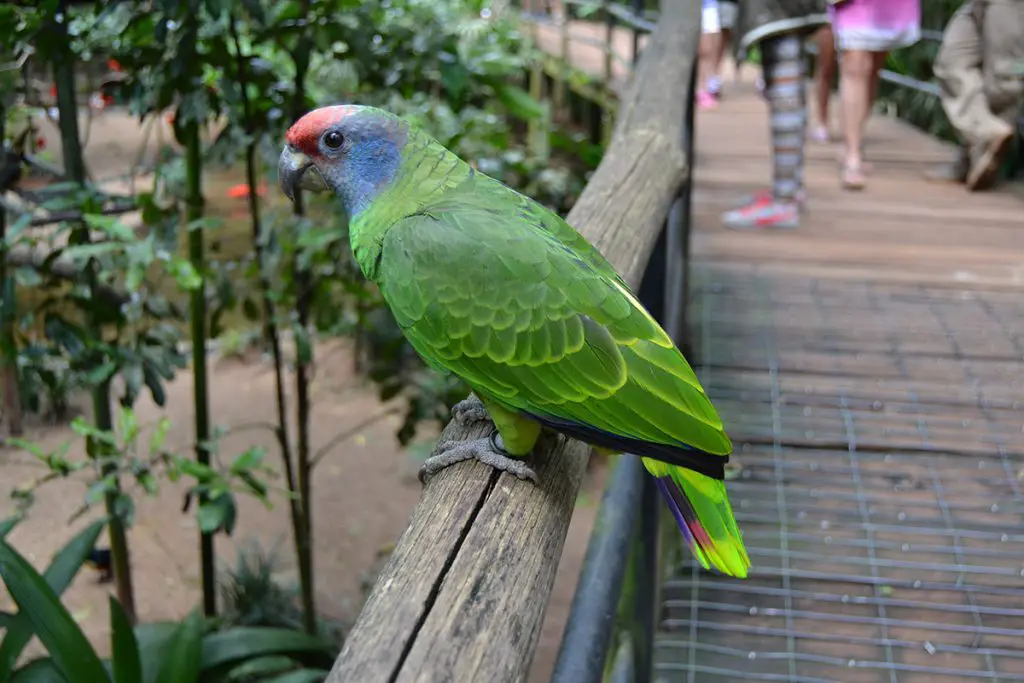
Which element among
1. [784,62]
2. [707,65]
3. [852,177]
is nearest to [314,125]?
[784,62]

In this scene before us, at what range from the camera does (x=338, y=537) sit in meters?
4.79

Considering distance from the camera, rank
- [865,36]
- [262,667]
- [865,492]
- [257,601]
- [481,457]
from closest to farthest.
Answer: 1. [481,457]
2. [865,492]
3. [262,667]
4. [257,601]
5. [865,36]

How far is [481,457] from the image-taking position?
130cm

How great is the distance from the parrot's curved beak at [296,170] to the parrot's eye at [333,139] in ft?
0.19

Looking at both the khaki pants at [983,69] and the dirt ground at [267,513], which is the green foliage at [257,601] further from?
the khaki pants at [983,69]

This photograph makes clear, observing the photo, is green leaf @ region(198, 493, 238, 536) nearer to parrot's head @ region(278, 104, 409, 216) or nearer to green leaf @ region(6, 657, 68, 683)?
green leaf @ region(6, 657, 68, 683)

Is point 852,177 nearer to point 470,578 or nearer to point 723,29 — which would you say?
point 723,29

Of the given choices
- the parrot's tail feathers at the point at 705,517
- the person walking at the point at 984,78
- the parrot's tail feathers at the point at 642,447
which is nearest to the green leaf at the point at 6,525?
the parrot's tail feathers at the point at 642,447

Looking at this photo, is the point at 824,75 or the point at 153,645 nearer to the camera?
the point at 153,645

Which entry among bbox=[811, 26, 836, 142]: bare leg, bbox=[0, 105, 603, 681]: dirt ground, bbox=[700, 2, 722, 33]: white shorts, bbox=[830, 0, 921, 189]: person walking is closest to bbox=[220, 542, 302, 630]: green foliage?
bbox=[0, 105, 603, 681]: dirt ground

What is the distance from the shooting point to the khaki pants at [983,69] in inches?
174

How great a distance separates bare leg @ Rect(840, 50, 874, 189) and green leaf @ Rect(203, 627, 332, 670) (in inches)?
138

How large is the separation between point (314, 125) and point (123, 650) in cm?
151

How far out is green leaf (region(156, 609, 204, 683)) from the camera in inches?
96.9
